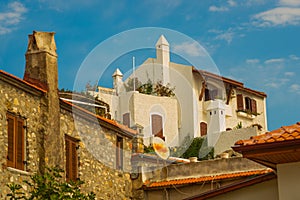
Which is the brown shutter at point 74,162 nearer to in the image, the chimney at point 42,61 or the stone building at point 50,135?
the stone building at point 50,135

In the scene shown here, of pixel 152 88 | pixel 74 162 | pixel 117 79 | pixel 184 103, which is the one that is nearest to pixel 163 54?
pixel 184 103

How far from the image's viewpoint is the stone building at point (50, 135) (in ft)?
62.0

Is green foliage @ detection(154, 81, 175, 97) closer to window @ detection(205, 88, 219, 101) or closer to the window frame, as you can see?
window @ detection(205, 88, 219, 101)

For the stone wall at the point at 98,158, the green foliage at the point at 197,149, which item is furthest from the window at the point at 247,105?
the stone wall at the point at 98,158

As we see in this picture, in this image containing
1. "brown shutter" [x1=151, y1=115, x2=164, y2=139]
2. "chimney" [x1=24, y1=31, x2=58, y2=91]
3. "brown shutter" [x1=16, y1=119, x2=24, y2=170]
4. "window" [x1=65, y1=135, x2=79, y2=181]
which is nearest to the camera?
"brown shutter" [x1=16, y1=119, x2=24, y2=170]

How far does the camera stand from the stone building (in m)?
18.9

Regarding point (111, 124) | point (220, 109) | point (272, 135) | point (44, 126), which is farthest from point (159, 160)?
point (220, 109)

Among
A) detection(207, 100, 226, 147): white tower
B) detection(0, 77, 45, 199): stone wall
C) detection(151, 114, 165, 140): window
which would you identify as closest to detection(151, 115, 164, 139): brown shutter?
detection(151, 114, 165, 140): window

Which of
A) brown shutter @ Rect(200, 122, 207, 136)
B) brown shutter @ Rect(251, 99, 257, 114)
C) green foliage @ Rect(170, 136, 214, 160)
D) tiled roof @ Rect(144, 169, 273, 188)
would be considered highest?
brown shutter @ Rect(251, 99, 257, 114)

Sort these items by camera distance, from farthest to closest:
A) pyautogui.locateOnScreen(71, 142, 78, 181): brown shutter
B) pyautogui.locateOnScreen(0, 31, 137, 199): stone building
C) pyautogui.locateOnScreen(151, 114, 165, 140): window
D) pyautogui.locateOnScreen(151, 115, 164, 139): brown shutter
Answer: pyautogui.locateOnScreen(151, 115, 164, 139): brown shutter, pyautogui.locateOnScreen(151, 114, 165, 140): window, pyautogui.locateOnScreen(71, 142, 78, 181): brown shutter, pyautogui.locateOnScreen(0, 31, 137, 199): stone building

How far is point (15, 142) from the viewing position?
19.1 m

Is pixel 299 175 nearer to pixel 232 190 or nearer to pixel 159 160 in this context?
pixel 232 190

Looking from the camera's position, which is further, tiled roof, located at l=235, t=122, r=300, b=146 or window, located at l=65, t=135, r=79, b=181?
window, located at l=65, t=135, r=79, b=181

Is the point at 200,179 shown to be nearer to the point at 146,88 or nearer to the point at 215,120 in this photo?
the point at 146,88
